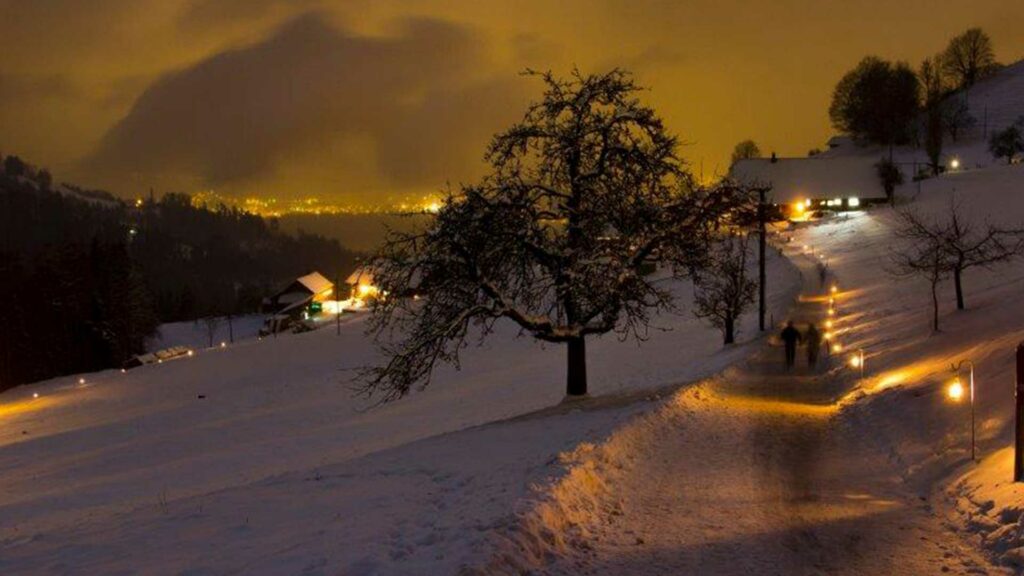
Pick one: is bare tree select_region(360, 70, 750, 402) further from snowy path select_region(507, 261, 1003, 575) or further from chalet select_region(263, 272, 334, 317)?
chalet select_region(263, 272, 334, 317)

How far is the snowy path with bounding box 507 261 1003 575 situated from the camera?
8.20 metres

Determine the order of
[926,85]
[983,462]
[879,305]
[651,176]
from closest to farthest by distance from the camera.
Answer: [983,462] → [651,176] → [879,305] → [926,85]

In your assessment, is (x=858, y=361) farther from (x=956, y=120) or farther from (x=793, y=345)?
(x=956, y=120)

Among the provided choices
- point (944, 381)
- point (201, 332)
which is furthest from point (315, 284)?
point (944, 381)

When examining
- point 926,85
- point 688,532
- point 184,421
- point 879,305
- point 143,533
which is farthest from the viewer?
point 926,85

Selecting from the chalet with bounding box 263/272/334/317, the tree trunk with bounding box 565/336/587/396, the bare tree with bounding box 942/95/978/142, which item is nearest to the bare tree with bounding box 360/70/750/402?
the tree trunk with bounding box 565/336/587/396

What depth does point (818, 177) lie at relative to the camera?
122m

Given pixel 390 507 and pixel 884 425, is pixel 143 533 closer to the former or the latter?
pixel 390 507

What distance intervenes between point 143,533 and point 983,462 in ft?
36.1

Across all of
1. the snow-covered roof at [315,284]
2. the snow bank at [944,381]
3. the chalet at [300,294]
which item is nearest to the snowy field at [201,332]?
the chalet at [300,294]

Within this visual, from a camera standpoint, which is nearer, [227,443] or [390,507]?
[390,507]

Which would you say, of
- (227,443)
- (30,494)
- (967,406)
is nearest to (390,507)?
(967,406)

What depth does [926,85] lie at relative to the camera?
7156 inches

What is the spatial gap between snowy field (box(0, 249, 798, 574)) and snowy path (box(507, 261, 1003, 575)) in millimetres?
870
